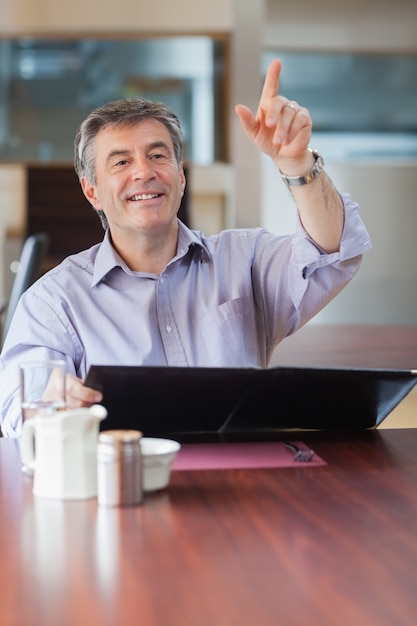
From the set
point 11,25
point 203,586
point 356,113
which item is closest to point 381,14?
point 356,113

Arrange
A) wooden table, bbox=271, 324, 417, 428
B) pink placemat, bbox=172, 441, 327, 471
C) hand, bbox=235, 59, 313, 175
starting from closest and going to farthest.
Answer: pink placemat, bbox=172, 441, 327, 471
hand, bbox=235, 59, 313, 175
wooden table, bbox=271, 324, 417, 428

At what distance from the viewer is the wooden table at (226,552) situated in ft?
2.78

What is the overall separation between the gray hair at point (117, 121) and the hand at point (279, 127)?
0.32 m

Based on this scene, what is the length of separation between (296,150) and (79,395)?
2.05 feet

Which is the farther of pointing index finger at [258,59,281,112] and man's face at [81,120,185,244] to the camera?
man's face at [81,120,185,244]

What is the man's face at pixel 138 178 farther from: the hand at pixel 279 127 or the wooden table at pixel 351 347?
the wooden table at pixel 351 347

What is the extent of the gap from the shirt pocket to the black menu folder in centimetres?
36

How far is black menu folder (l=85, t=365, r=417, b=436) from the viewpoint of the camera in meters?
1.39

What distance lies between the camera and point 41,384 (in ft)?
4.71

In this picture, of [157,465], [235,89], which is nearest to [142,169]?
[157,465]

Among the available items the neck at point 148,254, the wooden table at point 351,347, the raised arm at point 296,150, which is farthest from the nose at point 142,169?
the wooden table at point 351,347

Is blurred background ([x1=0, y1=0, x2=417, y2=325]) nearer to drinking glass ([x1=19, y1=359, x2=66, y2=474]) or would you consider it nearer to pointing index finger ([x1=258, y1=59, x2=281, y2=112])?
pointing index finger ([x1=258, y1=59, x2=281, y2=112])

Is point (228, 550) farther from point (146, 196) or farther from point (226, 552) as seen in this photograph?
point (146, 196)

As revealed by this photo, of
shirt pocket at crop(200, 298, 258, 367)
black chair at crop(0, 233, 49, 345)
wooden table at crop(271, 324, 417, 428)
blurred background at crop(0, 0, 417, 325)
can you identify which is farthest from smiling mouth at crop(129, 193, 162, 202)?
blurred background at crop(0, 0, 417, 325)
